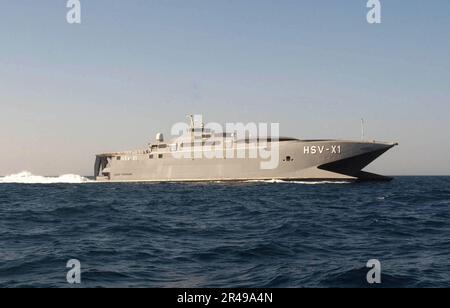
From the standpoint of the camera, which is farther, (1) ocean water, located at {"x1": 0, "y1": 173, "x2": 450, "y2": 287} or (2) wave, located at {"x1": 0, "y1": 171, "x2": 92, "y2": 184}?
(2) wave, located at {"x1": 0, "y1": 171, "x2": 92, "y2": 184}

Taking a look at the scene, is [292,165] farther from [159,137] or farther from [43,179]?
[43,179]

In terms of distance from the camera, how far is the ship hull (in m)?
55.8

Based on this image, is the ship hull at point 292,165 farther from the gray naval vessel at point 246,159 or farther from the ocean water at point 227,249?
the ocean water at point 227,249

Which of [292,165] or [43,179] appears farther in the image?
[43,179]

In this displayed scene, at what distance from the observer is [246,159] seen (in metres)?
60.0

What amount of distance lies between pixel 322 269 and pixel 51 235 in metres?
10.8

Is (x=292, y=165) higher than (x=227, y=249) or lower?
higher

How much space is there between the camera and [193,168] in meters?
64.9

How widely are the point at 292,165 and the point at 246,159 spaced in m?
6.94

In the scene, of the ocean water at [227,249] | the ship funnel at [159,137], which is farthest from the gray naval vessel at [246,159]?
the ocean water at [227,249]

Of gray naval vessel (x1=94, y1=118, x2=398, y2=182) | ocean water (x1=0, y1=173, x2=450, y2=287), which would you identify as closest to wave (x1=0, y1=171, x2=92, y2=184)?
gray naval vessel (x1=94, y1=118, x2=398, y2=182)

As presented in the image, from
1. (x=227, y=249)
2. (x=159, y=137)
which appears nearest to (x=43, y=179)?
(x=159, y=137)

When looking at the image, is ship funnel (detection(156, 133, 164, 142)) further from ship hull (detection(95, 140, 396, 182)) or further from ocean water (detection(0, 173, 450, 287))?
ocean water (detection(0, 173, 450, 287))
